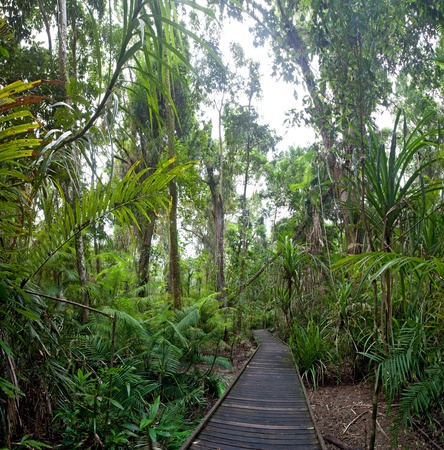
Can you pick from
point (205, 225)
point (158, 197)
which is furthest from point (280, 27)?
point (205, 225)

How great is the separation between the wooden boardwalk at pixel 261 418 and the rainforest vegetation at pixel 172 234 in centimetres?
35

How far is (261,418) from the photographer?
9.69ft

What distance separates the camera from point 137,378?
3.38m

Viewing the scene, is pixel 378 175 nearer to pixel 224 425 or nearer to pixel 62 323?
pixel 224 425

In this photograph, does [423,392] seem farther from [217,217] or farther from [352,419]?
[217,217]

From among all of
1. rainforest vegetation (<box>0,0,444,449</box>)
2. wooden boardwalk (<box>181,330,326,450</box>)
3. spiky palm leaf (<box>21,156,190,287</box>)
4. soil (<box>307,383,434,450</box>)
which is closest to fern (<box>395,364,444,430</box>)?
rainforest vegetation (<box>0,0,444,449</box>)

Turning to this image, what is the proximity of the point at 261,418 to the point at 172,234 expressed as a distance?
424 centimetres

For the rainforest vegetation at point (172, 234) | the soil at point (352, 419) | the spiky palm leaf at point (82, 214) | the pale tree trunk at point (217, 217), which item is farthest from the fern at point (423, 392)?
the pale tree trunk at point (217, 217)

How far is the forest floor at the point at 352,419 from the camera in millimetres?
2523

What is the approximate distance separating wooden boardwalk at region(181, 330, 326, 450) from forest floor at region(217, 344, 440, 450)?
0.81 ft

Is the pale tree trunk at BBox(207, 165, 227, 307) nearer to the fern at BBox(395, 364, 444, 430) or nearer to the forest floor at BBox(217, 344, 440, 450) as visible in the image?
the forest floor at BBox(217, 344, 440, 450)

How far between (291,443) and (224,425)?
577 millimetres

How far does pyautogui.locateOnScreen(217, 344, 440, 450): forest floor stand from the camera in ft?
8.28

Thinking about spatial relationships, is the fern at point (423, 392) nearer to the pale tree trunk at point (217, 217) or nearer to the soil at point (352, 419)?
the soil at point (352, 419)
